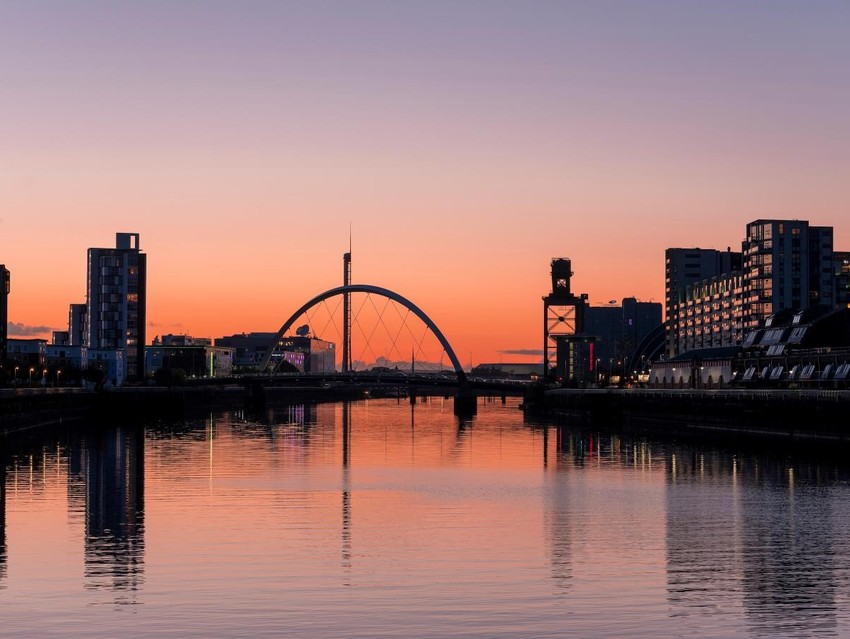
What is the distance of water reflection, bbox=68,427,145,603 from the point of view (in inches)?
1341

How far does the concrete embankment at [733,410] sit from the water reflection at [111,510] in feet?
164

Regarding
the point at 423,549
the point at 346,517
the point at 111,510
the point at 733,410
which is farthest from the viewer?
the point at 733,410

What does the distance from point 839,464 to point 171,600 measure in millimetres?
53420

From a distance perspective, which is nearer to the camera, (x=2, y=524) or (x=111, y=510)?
(x=2, y=524)

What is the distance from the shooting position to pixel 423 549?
129ft

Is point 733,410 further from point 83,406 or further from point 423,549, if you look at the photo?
point 83,406

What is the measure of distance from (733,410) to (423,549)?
266ft

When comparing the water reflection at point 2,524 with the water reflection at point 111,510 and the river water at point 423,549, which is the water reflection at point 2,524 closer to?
the river water at point 423,549

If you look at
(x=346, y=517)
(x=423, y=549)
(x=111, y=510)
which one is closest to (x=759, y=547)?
(x=423, y=549)

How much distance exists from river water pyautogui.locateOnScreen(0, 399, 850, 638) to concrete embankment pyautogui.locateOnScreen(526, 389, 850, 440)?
15.2 meters

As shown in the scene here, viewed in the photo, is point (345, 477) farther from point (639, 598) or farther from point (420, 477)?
point (639, 598)

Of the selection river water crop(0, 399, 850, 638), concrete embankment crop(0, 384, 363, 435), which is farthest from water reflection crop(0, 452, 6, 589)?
concrete embankment crop(0, 384, 363, 435)

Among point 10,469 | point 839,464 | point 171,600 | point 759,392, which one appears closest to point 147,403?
point 759,392

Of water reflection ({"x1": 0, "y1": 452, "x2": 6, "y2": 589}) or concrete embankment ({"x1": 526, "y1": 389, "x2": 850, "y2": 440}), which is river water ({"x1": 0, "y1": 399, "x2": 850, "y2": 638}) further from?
concrete embankment ({"x1": 526, "y1": 389, "x2": 850, "y2": 440})
